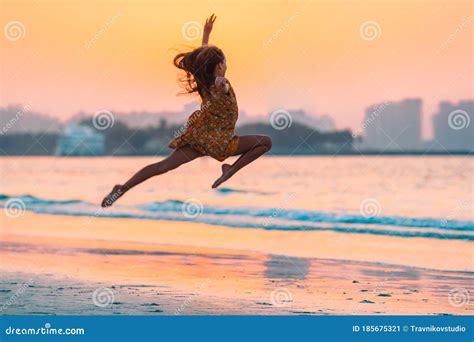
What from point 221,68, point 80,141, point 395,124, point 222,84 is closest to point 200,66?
point 221,68

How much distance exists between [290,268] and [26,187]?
15.6 metres

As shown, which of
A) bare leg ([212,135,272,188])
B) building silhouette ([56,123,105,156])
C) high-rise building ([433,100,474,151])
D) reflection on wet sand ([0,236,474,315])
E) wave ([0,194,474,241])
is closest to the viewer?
bare leg ([212,135,272,188])

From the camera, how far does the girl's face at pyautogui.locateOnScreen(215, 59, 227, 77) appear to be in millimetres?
7902

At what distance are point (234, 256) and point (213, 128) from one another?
4.27 metres

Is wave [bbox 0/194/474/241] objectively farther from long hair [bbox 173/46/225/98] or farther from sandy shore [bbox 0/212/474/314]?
long hair [bbox 173/46/225/98]

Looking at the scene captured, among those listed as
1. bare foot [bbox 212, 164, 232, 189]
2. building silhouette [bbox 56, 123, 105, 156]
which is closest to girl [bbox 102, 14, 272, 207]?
bare foot [bbox 212, 164, 232, 189]

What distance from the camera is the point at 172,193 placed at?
22.4 m

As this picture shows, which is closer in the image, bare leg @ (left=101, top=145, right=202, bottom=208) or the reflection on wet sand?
bare leg @ (left=101, top=145, right=202, bottom=208)

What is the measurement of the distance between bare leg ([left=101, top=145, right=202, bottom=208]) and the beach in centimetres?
138

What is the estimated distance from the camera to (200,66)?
312 inches

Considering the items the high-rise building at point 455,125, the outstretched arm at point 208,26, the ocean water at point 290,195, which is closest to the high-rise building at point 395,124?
the high-rise building at point 455,125

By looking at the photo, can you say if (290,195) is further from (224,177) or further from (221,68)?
(221,68)

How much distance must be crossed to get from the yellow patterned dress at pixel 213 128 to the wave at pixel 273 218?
7222 millimetres

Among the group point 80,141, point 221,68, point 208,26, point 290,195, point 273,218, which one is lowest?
point 221,68
